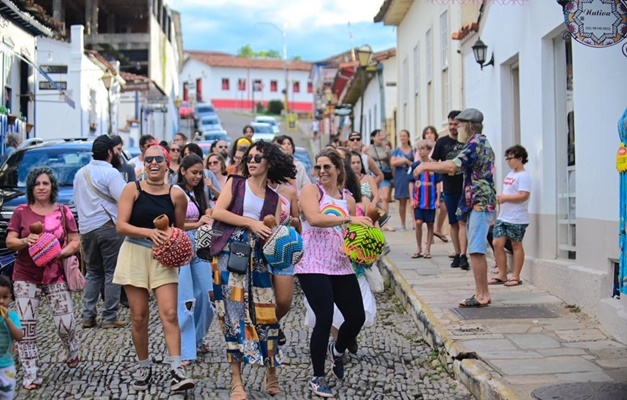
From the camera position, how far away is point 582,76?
8.05 m

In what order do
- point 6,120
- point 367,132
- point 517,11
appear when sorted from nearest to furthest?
point 517,11 → point 6,120 → point 367,132

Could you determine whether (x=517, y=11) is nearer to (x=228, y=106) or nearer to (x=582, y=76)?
(x=582, y=76)

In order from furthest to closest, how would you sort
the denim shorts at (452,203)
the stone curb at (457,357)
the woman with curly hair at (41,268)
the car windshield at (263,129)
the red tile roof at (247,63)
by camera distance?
the red tile roof at (247,63), the car windshield at (263,129), the denim shorts at (452,203), the woman with curly hair at (41,268), the stone curb at (457,357)

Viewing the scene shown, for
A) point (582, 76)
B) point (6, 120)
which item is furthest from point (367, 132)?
point (582, 76)

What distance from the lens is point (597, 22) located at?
21.5 ft

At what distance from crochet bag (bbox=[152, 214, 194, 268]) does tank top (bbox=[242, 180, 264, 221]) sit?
505 millimetres

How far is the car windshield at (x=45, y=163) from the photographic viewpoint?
12297 mm

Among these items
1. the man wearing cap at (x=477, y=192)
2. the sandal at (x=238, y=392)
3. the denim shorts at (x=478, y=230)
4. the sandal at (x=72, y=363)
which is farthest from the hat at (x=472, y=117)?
the sandal at (x=72, y=363)

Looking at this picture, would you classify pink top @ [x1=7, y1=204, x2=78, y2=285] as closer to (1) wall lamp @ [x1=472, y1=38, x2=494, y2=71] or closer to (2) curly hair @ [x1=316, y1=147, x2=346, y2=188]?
(2) curly hair @ [x1=316, y1=147, x2=346, y2=188]

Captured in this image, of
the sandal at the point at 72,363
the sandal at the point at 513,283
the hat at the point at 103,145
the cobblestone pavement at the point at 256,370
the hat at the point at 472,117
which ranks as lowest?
the cobblestone pavement at the point at 256,370

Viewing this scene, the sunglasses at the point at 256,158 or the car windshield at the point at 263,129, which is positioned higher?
the car windshield at the point at 263,129

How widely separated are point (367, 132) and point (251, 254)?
31.6 meters

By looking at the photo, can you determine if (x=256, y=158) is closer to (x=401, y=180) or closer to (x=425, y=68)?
(x=401, y=180)

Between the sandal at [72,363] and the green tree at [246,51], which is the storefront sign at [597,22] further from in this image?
the green tree at [246,51]
